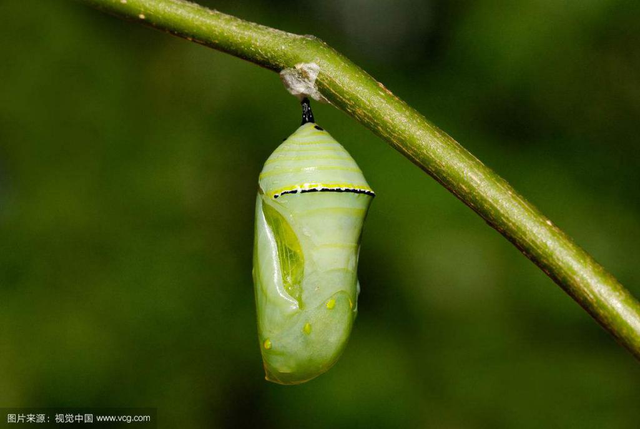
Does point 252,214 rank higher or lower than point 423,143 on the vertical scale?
higher

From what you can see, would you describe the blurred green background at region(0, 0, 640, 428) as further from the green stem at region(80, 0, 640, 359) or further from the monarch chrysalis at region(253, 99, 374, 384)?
the green stem at region(80, 0, 640, 359)

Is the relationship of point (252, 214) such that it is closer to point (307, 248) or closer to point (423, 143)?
point (307, 248)

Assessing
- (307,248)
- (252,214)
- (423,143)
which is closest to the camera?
(423,143)

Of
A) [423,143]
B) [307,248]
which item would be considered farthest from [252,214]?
[423,143]

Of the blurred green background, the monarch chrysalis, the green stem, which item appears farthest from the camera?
the blurred green background

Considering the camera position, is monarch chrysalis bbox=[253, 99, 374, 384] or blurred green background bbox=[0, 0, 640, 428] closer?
monarch chrysalis bbox=[253, 99, 374, 384]

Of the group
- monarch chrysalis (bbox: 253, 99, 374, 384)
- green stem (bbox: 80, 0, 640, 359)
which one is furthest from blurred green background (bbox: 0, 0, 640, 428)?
green stem (bbox: 80, 0, 640, 359)

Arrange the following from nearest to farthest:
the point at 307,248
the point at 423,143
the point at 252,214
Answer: the point at 423,143 → the point at 307,248 → the point at 252,214

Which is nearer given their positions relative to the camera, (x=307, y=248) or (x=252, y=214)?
(x=307, y=248)
